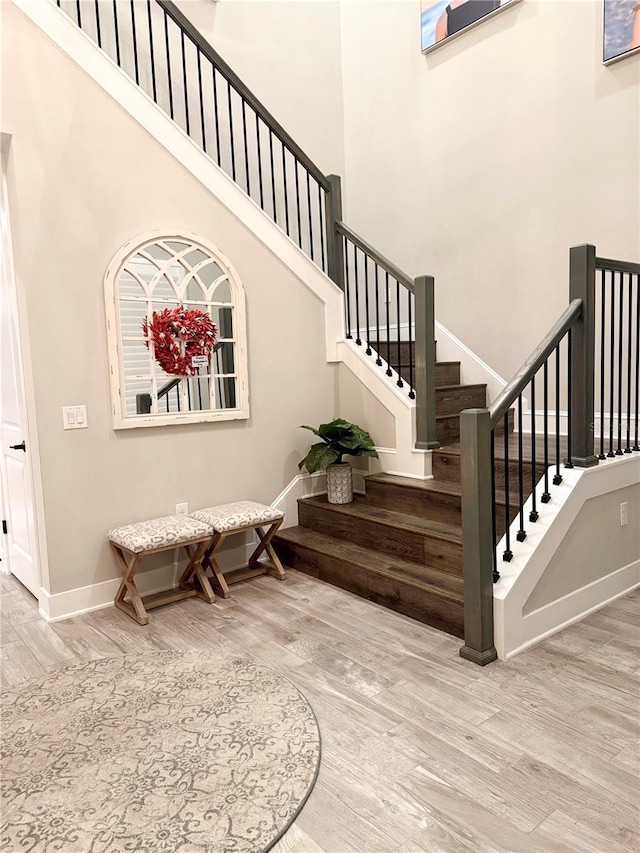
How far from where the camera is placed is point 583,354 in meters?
3.08

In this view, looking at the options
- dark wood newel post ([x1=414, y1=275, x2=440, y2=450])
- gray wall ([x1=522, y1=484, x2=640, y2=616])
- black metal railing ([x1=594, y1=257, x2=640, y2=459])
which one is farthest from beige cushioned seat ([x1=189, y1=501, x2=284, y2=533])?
black metal railing ([x1=594, y1=257, x2=640, y2=459])

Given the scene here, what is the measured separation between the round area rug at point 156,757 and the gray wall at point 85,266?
0.99 meters

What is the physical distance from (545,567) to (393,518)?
3.52 ft

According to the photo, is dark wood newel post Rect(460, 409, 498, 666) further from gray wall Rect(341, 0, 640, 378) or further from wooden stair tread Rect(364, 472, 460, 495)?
gray wall Rect(341, 0, 640, 378)

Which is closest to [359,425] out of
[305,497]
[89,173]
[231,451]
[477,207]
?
[305,497]

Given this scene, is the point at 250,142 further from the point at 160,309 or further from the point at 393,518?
the point at 393,518

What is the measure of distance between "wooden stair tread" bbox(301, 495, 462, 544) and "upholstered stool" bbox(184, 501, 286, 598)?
493mm

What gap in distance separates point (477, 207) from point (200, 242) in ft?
7.86

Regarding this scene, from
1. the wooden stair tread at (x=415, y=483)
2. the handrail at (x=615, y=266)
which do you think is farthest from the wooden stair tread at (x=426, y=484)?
the handrail at (x=615, y=266)

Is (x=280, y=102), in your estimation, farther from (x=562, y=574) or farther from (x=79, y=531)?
(x=562, y=574)

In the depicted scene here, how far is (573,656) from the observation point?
2723 mm

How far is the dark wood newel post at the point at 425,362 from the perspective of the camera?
400 centimetres

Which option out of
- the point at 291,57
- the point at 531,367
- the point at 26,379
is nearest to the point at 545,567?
the point at 531,367

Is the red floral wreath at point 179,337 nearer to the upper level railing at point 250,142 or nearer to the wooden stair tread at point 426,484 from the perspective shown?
the upper level railing at point 250,142
